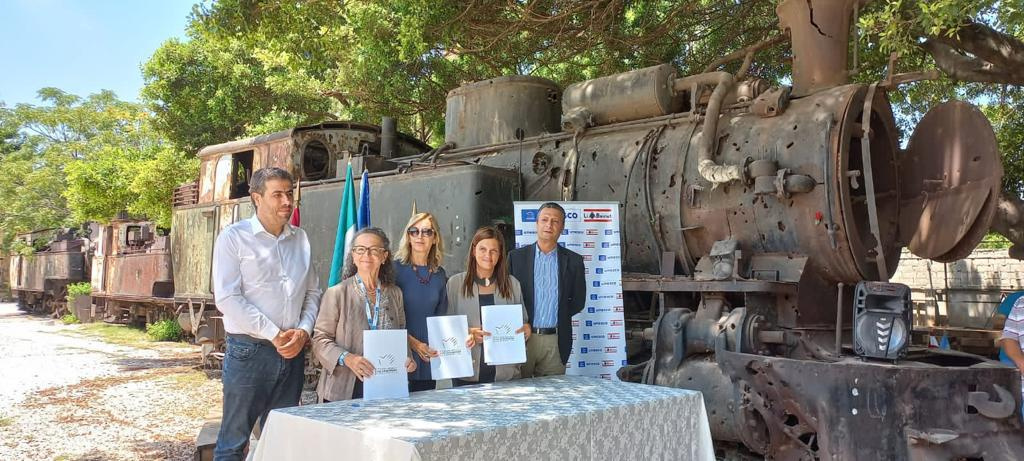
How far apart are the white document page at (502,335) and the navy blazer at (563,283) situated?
0.78 metres

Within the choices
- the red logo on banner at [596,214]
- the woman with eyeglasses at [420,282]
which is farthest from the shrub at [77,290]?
the woman with eyeglasses at [420,282]

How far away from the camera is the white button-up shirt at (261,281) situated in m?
3.32

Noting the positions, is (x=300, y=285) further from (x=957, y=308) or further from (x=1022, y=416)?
(x=957, y=308)

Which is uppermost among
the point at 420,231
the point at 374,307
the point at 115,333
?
the point at 420,231

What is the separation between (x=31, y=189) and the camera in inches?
1268

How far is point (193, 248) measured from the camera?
9930 mm

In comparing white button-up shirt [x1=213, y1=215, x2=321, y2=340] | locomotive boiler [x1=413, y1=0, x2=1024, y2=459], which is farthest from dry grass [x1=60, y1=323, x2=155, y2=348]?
white button-up shirt [x1=213, y1=215, x2=321, y2=340]

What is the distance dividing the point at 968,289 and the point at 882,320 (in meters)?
10.1

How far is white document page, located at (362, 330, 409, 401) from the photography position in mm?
2762

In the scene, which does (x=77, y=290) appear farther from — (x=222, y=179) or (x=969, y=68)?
(x=969, y=68)

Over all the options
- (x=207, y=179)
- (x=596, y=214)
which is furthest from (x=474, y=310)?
(x=207, y=179)

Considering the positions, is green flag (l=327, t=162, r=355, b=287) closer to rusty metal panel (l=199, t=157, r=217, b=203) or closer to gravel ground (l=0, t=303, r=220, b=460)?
gravel ground (l=0, t=303, r=220, b=460)

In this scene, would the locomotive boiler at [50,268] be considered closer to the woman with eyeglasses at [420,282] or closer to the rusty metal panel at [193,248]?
the rusty metal panel at [193,248]

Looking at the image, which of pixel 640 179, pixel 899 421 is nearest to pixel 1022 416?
pixel 899 421
